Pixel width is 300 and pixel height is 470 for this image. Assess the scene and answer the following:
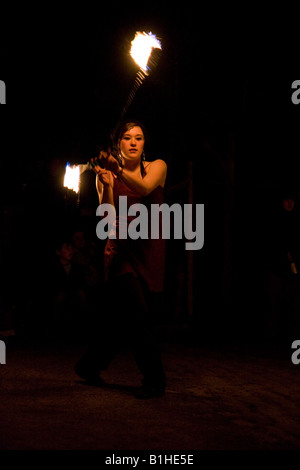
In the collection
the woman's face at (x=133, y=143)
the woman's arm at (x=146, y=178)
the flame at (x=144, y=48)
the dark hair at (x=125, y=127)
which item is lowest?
the woman's arm at (x=146, y=178)

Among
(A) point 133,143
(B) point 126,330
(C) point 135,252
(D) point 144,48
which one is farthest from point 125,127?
(B) point 126,330

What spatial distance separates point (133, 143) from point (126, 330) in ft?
5.30

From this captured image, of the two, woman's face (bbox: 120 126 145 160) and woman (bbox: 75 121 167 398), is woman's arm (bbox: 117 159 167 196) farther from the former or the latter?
woman's face (bbox: 120 126 145 160)

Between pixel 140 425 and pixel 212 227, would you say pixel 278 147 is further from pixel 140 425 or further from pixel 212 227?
pixel 140 425

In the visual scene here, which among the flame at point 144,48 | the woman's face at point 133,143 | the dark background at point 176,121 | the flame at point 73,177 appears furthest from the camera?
the dark background at point 176,121

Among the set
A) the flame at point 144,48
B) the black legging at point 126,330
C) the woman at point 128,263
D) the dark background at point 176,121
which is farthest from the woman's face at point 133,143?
the dark background at point 176,121

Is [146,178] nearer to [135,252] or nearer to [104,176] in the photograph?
[104,176]

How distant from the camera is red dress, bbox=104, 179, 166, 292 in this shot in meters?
5.70

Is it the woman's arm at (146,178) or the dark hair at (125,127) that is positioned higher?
the dark hair at (125,127)

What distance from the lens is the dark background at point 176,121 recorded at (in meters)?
10.7

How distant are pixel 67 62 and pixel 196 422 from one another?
876 centimetres

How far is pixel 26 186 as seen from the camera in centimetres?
1034

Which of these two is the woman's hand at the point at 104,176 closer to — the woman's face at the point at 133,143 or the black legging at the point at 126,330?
the woman's face at the point at 133,143
